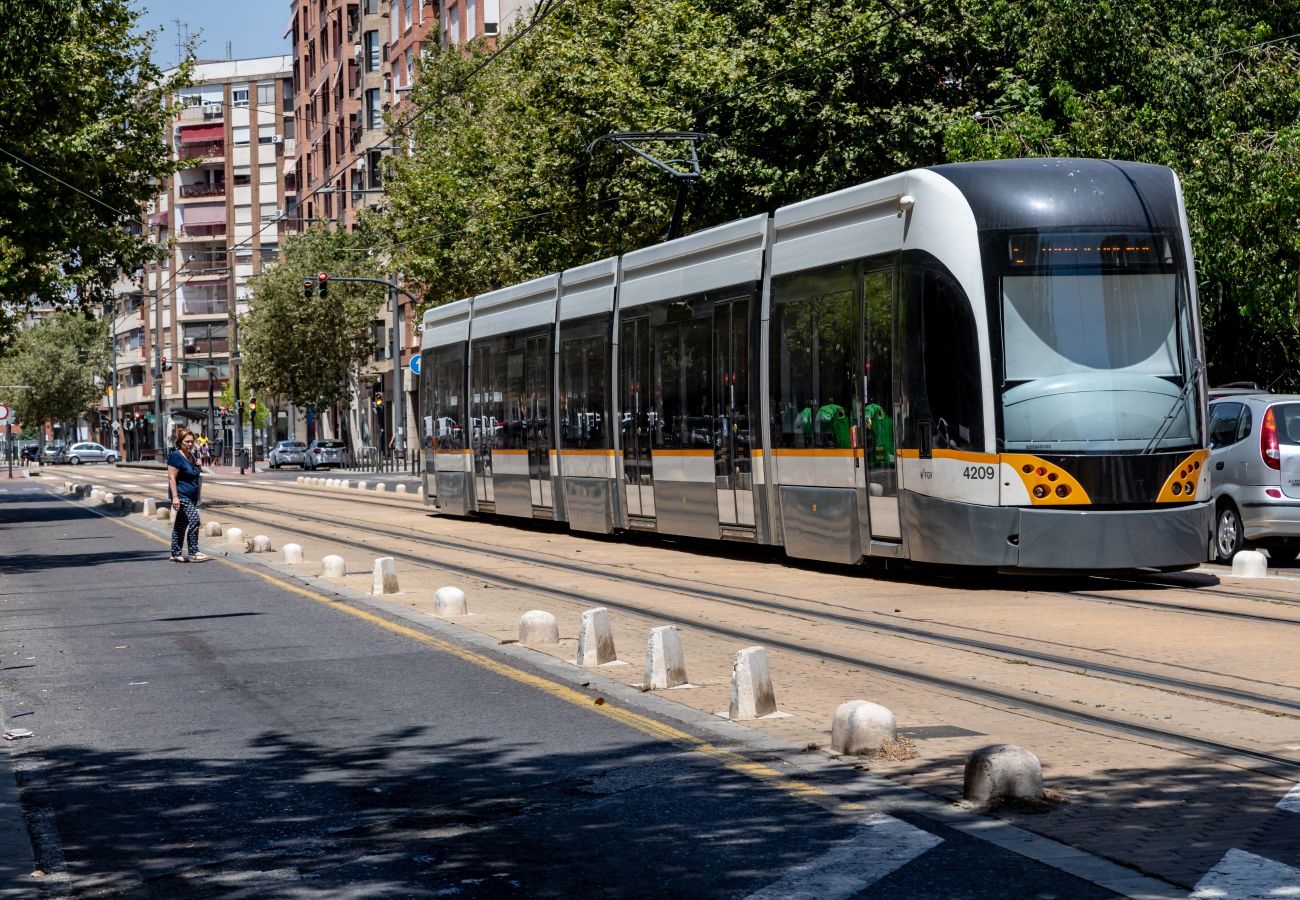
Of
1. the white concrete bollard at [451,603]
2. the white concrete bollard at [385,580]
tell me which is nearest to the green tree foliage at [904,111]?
the white concrete bollard at [385,580]

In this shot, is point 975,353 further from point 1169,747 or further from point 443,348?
point 443,348

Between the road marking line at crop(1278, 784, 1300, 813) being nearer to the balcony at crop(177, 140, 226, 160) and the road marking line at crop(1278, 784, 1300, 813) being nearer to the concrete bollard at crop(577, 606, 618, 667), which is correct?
the concrete bollard at crop(577, 606, 618, 667)

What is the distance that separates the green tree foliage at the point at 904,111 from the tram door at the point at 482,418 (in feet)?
21.5

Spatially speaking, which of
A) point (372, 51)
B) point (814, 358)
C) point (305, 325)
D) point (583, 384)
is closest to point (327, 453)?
point (305, 325)

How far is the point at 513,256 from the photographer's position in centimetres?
4216

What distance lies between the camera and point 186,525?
21.9 meters

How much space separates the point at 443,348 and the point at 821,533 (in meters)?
13.6

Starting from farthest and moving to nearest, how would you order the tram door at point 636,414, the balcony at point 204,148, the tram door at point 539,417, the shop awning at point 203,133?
1. the balcony at point 204,148
2. the shop awning at point 203,133
3. the tram door at point 539,417
4. the tram door at point 636,414

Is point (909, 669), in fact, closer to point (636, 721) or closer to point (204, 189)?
point (636, 721)

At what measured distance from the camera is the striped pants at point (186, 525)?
71.4 ft

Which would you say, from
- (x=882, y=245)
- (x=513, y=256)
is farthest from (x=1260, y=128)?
(x=513, y=256)

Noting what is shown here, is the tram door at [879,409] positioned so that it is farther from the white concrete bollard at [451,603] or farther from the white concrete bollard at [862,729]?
the white concrete bollard at [862,729]

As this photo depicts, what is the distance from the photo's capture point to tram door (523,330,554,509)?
2505 centimetres

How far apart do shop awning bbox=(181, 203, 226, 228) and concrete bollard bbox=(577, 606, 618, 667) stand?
4210 inches
